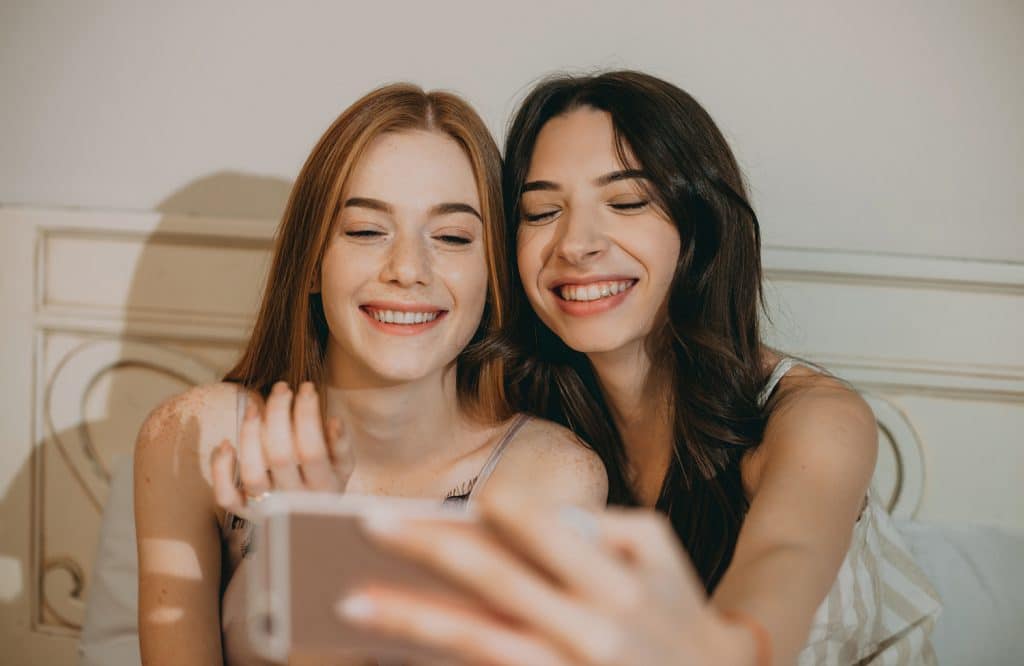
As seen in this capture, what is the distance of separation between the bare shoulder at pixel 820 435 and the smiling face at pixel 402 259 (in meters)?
0.48

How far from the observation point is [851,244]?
5.42 ft

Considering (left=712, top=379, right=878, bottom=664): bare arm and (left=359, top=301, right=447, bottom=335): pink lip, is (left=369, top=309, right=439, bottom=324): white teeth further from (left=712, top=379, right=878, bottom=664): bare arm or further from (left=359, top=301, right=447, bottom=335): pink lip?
(left=712, top=379, right=878, bottom=664): bare arm

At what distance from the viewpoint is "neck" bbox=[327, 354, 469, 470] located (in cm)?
132

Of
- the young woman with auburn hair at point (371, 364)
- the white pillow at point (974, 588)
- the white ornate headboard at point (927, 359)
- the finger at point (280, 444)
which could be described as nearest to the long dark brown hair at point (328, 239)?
the young woman with auburn hair at point (371, 364)

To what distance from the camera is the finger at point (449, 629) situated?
1.79 ft

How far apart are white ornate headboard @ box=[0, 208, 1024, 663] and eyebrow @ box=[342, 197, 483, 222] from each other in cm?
65

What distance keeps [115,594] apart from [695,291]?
3.83 feet

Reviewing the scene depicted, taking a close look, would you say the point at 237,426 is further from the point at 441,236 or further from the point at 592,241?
the point at 592,241

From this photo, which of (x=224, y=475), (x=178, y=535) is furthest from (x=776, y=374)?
(x=178, y=535)

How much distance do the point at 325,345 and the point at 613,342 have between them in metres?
0.50

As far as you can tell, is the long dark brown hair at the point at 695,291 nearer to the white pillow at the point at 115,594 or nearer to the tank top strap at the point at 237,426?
the tank top strap at the point at 237,426

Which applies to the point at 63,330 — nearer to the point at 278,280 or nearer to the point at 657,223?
the point at 278,280

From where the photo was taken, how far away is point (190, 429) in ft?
4.29

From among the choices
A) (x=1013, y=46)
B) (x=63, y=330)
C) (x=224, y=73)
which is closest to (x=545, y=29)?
(x=224, y=73)
